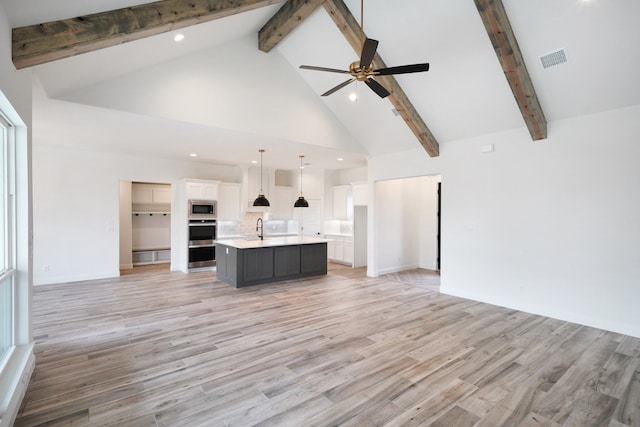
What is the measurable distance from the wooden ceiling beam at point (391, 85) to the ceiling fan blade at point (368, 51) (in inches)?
28.3

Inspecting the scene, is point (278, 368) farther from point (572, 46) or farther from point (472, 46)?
point (572, 46)

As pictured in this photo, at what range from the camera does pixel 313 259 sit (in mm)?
7199

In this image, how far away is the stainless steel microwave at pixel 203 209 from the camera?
771cm

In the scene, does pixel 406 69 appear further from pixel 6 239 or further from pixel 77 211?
pixel 77 211

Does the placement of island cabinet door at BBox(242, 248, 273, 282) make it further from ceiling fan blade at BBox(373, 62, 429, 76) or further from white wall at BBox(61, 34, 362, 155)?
ceiling fan blade at BBox(373, 62, 429, 76)

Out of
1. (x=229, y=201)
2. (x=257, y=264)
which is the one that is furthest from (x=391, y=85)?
(x=229, y=201)

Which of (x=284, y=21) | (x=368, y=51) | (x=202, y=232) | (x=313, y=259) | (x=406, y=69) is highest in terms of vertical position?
(x=284, y=21)

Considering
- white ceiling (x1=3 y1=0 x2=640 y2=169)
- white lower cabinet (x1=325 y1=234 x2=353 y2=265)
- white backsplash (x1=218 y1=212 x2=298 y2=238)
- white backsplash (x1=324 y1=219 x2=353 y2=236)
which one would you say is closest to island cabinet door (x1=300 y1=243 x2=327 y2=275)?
white lower cabinet (x1=325 y1=234 x2=353 y2=265)

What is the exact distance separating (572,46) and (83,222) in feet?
29.5

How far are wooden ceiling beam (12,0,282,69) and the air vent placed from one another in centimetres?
386

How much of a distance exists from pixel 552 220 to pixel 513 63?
7.71 ft

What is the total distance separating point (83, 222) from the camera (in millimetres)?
6766

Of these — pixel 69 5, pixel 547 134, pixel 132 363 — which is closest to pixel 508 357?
pixel 547 134

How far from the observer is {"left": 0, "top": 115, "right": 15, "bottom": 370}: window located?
2.58 metres
